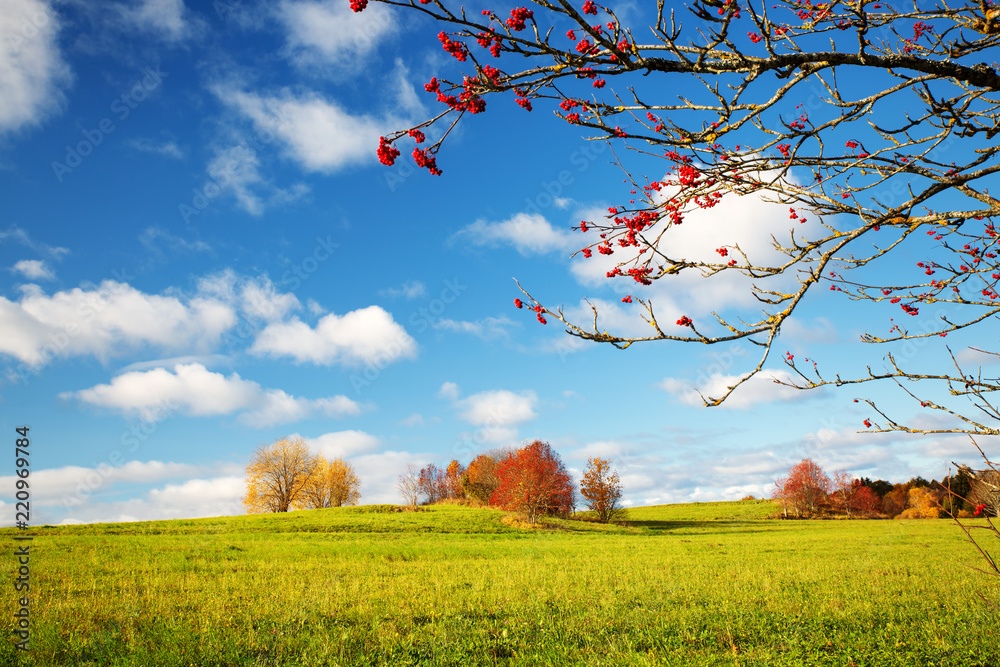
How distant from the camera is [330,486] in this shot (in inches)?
2921

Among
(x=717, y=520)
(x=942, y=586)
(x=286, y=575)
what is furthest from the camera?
(x=717, y=520)

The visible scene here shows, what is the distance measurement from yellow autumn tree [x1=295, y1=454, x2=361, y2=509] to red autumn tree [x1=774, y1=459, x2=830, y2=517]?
60810mm

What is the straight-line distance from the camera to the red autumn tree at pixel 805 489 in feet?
225

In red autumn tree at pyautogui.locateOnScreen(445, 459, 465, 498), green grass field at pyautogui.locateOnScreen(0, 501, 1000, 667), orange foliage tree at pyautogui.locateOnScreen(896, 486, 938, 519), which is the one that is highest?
green grass field at pyautogui.locateOnScreen(0, 501, 1000, 667)

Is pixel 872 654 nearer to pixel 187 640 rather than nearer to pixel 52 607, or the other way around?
pixel 187 640

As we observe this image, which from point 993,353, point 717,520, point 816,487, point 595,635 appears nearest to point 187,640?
point 595,635

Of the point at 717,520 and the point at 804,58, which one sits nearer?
the point at 804,58

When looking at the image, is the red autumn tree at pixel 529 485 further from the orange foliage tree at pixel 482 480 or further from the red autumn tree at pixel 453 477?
the red autumn tree at pixel 453 477

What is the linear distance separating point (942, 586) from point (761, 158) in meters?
12.6

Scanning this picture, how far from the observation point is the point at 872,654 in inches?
252

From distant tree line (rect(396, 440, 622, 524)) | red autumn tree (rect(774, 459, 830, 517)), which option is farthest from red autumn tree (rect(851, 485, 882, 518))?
distant tree line (rect(396, 440, 622, 524))

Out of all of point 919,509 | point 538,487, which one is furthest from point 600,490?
point 919,509

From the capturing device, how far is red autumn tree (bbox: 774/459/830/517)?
2697 inches

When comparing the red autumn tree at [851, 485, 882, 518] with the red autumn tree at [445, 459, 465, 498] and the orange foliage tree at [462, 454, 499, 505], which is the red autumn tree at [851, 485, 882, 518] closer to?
the orange foliage tree at [462, 454, 499, 505]
